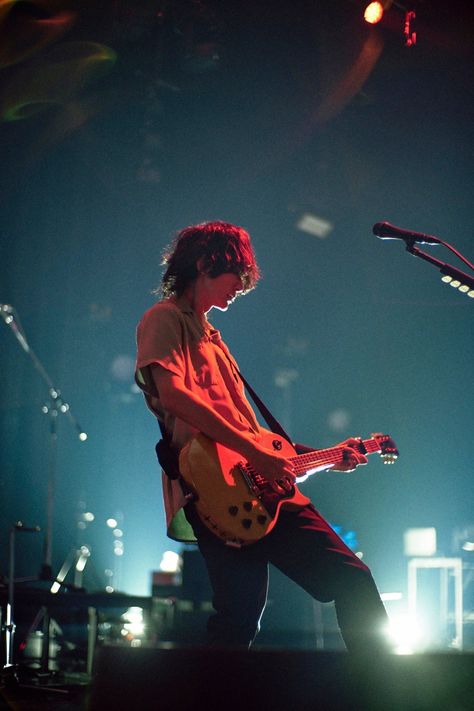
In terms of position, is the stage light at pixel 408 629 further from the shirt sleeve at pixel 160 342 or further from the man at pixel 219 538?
the shirt sleeve at pixel 160 342

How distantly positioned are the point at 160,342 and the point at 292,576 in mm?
812

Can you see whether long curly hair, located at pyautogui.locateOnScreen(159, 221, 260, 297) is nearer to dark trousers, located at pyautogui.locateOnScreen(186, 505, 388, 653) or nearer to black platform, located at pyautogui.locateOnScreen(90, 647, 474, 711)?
dark trousers, located at pyautogui.locateOnScreen(186, 505, 388, 653)

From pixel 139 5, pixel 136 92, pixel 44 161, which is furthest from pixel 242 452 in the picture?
pixel 44 161

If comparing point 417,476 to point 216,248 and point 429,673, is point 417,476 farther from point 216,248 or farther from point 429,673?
point 429,673

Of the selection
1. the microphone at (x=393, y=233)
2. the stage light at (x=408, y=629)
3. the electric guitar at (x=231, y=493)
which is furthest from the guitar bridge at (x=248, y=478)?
the stage light at (x=408, y=629)

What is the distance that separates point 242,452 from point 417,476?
→ 780 centimetres

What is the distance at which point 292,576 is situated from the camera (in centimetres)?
223

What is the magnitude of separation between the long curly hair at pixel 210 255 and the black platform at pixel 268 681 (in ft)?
5.18

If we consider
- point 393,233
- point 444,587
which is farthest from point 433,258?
point 444,587

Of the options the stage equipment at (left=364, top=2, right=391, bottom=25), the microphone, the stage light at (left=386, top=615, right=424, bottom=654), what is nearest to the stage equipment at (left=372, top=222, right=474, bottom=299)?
the microphone

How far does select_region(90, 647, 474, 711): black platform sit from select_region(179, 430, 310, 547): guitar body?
954mm

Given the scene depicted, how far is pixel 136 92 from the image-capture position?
7871 mm

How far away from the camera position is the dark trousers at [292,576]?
6.80ft

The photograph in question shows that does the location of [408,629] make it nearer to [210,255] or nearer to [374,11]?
[374,11]
